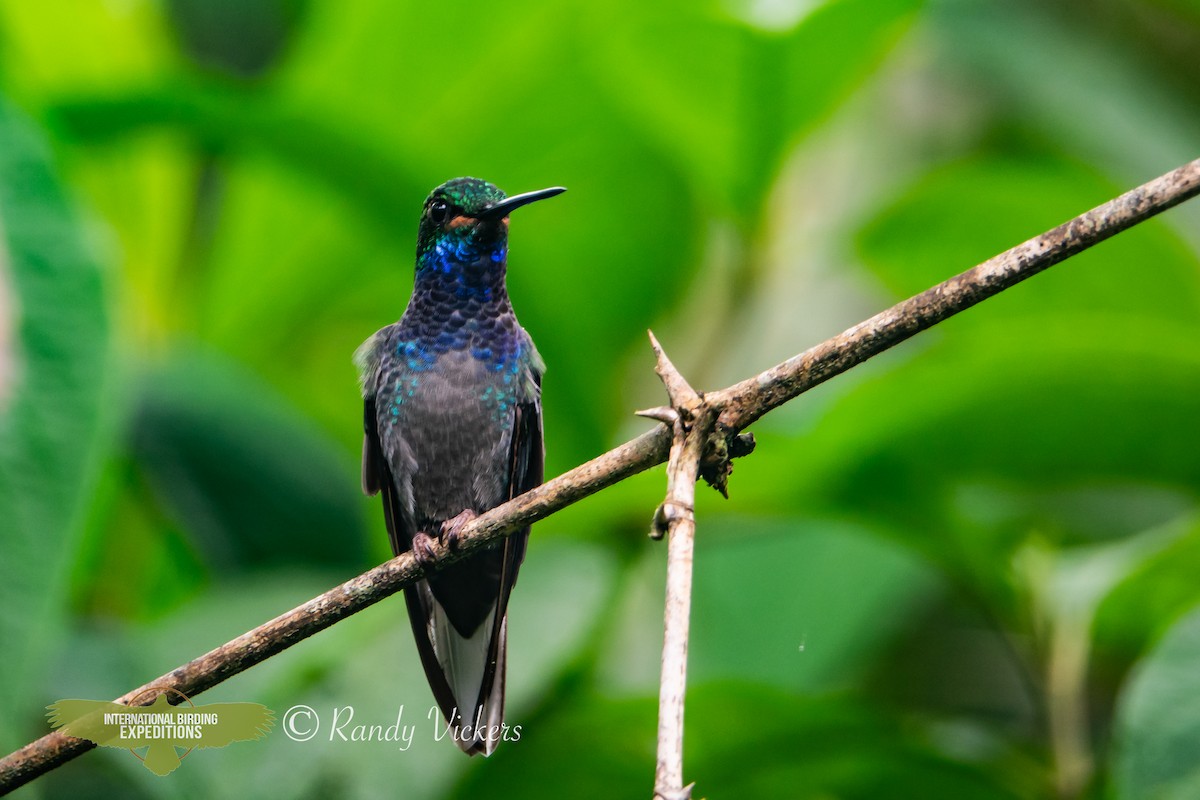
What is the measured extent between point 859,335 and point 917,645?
9.13 ft

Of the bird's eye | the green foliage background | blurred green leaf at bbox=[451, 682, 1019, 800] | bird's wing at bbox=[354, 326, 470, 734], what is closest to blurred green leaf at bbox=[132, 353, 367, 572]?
the green foliage background

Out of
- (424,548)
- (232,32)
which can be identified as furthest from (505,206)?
(232,32)

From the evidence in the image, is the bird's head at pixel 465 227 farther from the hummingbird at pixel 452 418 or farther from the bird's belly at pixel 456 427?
the bird's belly at pixel 456 427

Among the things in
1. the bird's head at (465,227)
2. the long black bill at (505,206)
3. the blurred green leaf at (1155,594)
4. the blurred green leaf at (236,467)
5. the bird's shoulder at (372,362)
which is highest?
the blurred green leaf at (236,467)

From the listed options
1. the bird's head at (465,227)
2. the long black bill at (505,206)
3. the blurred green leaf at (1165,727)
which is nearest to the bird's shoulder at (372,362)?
the bird's head at (465,227)

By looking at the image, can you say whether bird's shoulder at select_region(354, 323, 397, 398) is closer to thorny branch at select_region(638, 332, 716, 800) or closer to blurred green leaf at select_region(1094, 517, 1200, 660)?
thorny branch at select_region(638, 332, 716, 800)

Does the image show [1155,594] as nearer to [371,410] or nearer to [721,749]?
[721,749]

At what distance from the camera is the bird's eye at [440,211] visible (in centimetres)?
131

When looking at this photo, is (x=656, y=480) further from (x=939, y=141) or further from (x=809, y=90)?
(x=939, y=141)

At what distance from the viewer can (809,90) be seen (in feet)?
7.48

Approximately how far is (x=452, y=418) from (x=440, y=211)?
287mm

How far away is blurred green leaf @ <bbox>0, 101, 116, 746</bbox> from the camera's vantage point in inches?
59.2

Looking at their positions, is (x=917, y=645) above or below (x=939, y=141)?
below

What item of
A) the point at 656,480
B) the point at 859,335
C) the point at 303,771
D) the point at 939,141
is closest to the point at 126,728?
the point at 859,335
